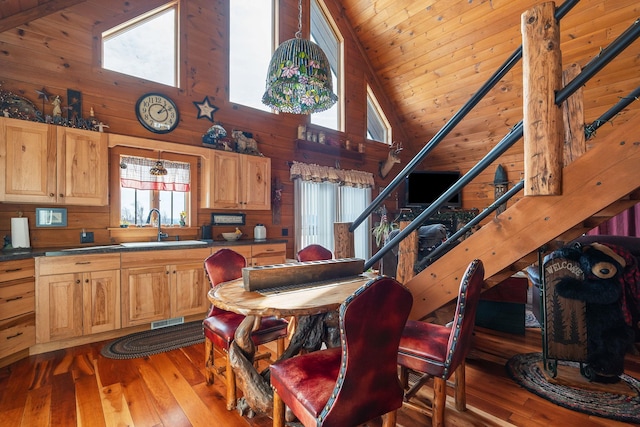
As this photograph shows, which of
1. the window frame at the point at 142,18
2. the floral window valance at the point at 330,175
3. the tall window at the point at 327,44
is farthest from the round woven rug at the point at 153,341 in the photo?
the tall window at the point at 327,44

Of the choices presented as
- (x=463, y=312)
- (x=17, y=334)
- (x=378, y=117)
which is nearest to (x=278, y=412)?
(x=463, y=312)

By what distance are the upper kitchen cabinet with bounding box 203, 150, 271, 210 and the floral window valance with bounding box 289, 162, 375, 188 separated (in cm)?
63

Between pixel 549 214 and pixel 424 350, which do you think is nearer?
pixel 424 350

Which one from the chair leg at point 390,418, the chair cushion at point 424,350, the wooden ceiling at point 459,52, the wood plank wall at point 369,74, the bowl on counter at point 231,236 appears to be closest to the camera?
the chair leg at point 390,418

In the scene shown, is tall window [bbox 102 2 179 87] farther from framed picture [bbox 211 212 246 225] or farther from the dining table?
the dining table

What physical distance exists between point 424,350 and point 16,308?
3.25 metres

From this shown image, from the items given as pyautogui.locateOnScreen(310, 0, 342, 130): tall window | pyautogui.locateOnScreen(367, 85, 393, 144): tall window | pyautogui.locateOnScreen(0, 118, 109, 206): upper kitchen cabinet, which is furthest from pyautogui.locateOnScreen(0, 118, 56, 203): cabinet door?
pyautogui.locateOnScreen(367, 85, 393, 144): tall window

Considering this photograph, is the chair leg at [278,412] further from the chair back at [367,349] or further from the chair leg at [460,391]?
the chair leg at [460,391]

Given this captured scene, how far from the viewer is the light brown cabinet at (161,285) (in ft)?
Result: 10.2

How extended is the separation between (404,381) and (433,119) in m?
5.43

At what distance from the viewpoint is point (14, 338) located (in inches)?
99.7

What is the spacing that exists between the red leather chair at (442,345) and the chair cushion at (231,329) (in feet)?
2.76

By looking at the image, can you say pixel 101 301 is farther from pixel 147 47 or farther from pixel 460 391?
pixel 460 391

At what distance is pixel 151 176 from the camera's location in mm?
3752
